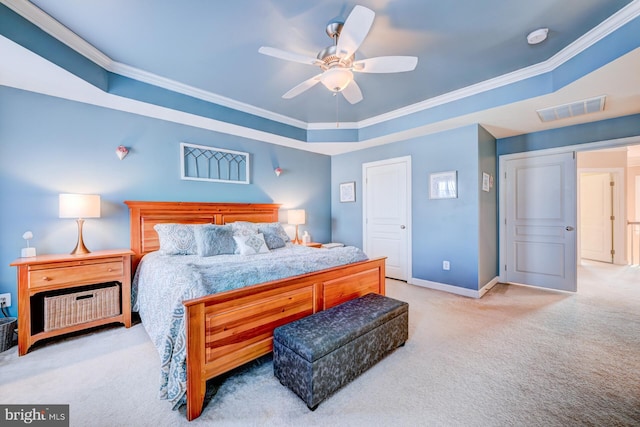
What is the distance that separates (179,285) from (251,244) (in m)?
1.30

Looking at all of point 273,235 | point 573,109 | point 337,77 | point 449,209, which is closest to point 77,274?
point 273,235

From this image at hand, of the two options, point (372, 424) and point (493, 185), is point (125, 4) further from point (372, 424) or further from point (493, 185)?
point (493, 185)

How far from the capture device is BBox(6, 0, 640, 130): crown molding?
193cm

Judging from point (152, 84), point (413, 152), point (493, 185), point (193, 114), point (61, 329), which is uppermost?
point (152, 84)

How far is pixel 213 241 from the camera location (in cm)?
292

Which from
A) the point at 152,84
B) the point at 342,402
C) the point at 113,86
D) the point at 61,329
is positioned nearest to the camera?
the point at 342,402

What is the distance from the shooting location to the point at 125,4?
1.87 metres

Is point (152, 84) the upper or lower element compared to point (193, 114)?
upper

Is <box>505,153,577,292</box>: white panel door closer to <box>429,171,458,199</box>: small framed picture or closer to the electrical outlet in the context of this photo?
<box>429,171,458,199</box>: small framed picture

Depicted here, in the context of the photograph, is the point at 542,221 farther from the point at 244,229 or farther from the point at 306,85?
the point at 244,229

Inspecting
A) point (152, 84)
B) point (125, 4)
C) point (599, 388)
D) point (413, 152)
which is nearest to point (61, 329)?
point (152, 84)

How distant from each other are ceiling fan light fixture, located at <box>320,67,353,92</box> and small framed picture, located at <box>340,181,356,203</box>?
3055mm

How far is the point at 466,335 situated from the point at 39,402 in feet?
11.0

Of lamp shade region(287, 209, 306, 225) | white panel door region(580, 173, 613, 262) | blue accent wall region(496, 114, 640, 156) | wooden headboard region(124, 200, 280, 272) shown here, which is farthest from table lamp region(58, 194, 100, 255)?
white panel door region(580, 173, 613, 262)
